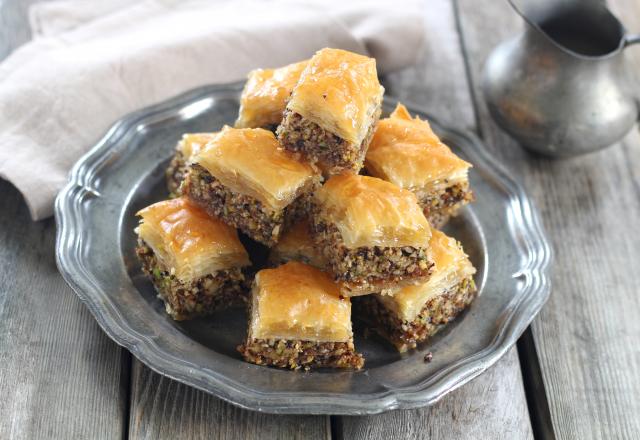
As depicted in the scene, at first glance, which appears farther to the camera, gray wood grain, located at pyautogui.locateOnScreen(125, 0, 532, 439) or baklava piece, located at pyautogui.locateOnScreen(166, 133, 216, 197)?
baklava piece, located at pyautogui.locateOnScreen(166, 133, 216, 197)

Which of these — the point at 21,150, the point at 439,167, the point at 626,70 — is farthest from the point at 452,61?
the point at 21,150

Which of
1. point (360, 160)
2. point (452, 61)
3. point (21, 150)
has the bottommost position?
point (452, 61)

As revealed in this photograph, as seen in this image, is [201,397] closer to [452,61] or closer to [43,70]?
[43,70]

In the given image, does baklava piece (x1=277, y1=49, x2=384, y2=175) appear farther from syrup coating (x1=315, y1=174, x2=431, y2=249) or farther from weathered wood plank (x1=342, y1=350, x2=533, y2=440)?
weathered wood plank (x1=342, y1=350, x2=533, y2=440)

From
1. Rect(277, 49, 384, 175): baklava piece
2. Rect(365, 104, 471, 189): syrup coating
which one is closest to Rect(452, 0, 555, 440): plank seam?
Rect(365, 104, 471, 189): syrup coating

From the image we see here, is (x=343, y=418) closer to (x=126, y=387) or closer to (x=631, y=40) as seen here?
(x=126, y=387)
